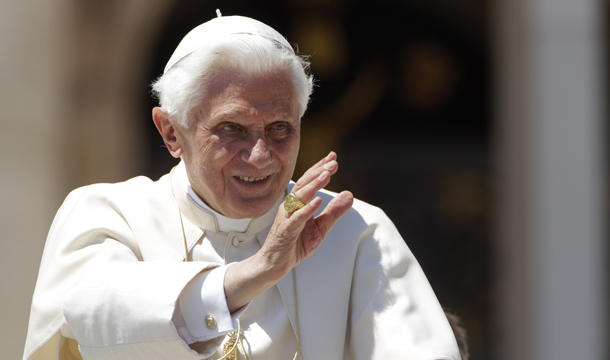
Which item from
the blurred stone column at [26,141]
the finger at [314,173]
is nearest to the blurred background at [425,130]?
the blurred stone column at [26,141]

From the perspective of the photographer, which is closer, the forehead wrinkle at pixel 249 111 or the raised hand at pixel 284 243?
the raised hand at pixel 284 243

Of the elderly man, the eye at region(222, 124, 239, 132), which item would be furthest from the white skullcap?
the eye at region(222, 124, 239, 132)

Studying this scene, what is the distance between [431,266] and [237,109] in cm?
526

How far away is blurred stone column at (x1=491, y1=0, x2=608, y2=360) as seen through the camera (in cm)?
581

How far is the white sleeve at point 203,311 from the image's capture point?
2.09 meters

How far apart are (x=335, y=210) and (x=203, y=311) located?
0.45 m

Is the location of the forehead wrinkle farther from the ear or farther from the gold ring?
the gold ring

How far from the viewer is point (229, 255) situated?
2537 millimetres

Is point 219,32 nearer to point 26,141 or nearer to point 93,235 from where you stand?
point 93,235

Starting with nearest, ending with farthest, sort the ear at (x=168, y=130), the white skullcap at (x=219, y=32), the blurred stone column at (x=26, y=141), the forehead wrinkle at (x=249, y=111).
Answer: the forehead wrinkle at (x=249, y=111), the white skullcap at (x=219, y=32), the ear at (x=168, y=130), the blurred stone column at (x=26, y=141)

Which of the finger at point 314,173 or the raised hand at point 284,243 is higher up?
the finger at point 314,173

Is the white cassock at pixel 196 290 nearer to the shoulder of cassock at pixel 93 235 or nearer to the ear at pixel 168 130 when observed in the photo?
the shoulder of cassock at pixel 93 235

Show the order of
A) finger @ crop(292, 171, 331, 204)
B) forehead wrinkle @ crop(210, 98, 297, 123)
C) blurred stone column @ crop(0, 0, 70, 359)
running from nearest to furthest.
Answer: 1. finger @ crop(292, 171, 331, 204)
2. forehead wrinkle @ crop(210, 98, 297, 123)
3. blurred stone column @ crop(0, 0, 70, 359)

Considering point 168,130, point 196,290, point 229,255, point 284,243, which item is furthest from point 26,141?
point 284,243
